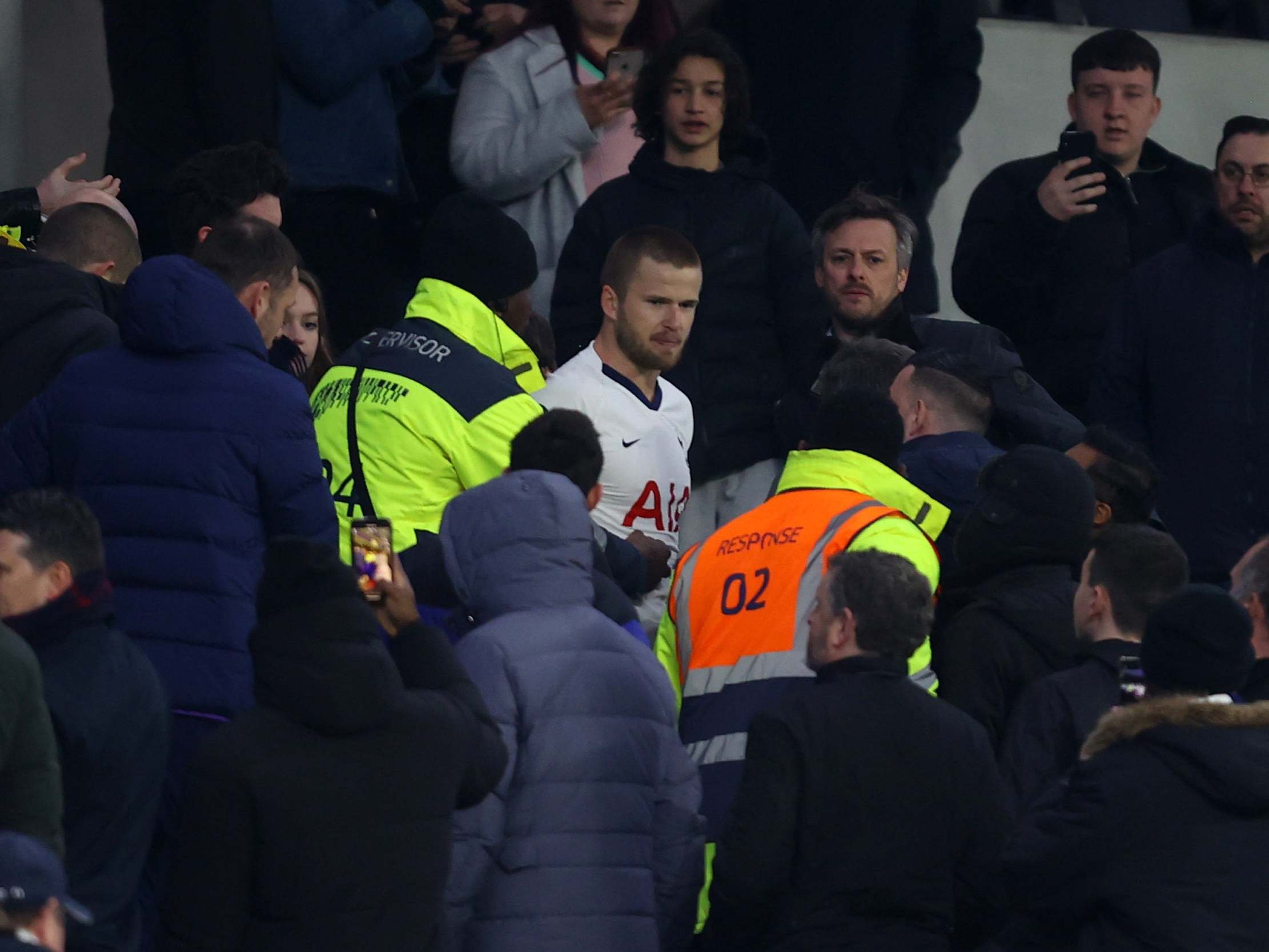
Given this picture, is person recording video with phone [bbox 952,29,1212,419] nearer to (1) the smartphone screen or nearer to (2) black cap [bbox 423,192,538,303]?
(1) the smartphone screen

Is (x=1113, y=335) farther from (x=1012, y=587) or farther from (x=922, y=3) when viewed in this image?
(x=1012, y=587)

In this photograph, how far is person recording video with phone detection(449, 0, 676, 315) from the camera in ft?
26.5

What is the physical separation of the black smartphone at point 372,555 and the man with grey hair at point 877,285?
3103 mm

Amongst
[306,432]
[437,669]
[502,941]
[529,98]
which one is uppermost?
[529,98]

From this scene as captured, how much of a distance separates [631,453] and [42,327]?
5.26 ft

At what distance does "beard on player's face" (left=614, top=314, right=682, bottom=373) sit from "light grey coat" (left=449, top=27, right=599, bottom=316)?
1.45 metres

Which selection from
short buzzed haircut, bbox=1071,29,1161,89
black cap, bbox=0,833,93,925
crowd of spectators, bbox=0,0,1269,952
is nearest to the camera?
black cap, bbox=0,833,93,925

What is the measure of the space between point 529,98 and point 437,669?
395 centimetres

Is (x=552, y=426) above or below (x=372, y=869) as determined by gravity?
above

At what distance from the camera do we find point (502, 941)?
496 cm

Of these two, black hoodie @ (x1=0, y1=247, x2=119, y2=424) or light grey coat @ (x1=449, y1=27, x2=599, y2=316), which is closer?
black hoodie @ (x1=0, y1=247, x2=119, y2=424)

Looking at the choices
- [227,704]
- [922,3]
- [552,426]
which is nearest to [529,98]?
[922,3]

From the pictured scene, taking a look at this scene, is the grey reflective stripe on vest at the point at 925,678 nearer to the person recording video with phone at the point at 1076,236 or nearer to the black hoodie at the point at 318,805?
the black hoodie at the point at 318,805

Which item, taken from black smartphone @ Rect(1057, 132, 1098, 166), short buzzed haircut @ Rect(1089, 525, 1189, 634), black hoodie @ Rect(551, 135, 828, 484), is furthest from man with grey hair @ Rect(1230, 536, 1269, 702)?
black smartphone @ Rect(1057, 132, 1098, 166)
